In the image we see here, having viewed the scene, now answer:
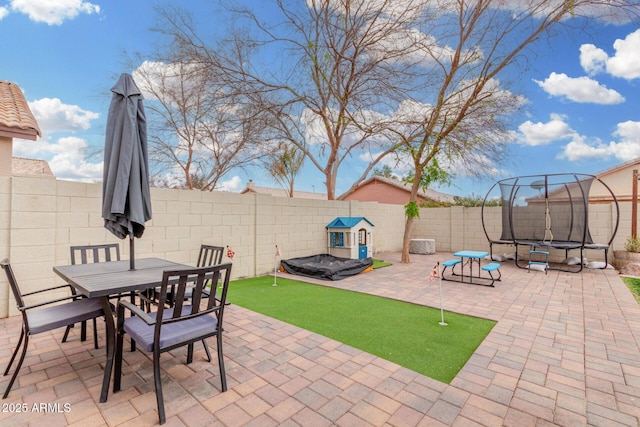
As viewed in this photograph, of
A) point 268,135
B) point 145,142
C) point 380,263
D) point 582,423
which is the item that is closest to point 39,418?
point 145,142

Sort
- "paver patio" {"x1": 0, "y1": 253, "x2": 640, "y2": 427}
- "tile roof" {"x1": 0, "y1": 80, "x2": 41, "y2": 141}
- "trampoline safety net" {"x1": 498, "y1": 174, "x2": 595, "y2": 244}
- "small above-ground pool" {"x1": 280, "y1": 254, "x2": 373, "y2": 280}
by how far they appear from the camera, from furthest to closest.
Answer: "trampoline safety net" {"x1": 498, "y1": 174, "x2": 595, "y2": 244} < "small above-ground pool" {"x1": 280, "y1": 254, "x2": 373, "y2": 280} < "tile roof" {"x1": 0, "y1": 80, "x2": 41, "y2": 141} < "paver patio" {"x1": 0, "y1": 253, "x2": 640, "y2": 427}

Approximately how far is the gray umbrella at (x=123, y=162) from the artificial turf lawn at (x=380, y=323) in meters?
2.08

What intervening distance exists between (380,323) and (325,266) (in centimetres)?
312

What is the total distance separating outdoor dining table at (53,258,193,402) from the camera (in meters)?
2.09

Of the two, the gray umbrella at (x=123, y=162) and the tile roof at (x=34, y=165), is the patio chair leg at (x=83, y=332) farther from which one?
the tile roof at (x=34, y=165)

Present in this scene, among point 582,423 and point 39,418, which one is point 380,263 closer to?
point 582,423

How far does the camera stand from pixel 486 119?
7.63 metres

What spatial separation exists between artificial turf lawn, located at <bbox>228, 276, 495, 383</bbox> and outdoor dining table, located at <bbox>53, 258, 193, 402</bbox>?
5.50ft

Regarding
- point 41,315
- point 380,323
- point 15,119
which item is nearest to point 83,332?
point 41,315

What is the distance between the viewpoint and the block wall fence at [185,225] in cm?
370

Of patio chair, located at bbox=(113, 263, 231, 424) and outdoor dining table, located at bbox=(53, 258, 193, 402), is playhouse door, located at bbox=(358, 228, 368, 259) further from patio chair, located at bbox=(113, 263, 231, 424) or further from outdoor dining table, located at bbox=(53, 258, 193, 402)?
patio chair, located at bbox=(113, 263, 231, 424)

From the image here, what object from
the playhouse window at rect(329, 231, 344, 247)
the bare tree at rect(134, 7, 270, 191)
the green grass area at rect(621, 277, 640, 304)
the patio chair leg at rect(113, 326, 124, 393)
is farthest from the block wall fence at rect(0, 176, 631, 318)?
the bare tree at rect(134, 7, 270, 191)

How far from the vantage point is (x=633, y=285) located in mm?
5629

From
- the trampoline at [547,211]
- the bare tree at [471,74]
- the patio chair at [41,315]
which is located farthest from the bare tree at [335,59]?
the patio chair at [41,315]
